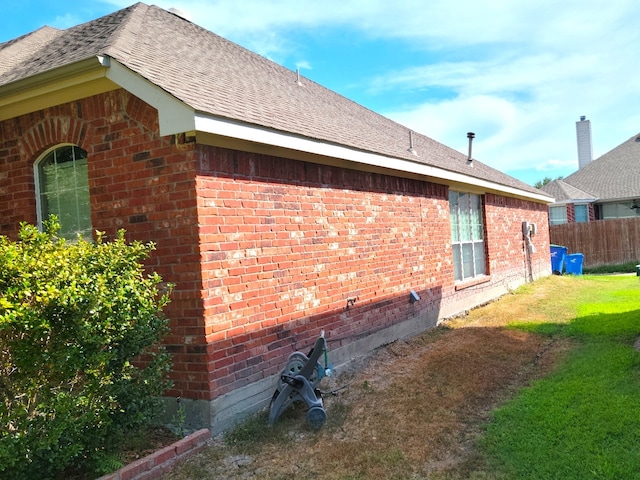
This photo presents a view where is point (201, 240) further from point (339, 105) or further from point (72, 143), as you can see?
point (339, 105)

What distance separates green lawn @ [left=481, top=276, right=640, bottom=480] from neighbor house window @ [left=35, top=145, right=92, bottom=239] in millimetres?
4664

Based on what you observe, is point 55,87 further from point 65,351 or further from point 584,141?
point 584,141

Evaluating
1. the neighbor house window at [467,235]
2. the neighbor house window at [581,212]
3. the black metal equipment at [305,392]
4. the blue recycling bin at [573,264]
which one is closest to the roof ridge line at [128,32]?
the black metal equipment at [305,392]

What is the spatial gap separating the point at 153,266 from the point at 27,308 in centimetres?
174

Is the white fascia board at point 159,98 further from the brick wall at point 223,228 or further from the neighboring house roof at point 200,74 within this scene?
the brick wall at point 223,228

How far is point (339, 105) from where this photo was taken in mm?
10656

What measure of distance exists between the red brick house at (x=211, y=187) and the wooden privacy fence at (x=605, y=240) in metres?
17.8

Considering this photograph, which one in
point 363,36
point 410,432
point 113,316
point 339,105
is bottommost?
point 410,432

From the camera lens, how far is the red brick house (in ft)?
15.6

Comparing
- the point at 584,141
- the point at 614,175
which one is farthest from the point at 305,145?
the point at 584,141

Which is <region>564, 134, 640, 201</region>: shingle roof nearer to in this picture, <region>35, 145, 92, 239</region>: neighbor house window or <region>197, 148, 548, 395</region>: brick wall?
<region>197, 148, 548, 395</region>: brick wall

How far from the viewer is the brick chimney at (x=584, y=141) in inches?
1431

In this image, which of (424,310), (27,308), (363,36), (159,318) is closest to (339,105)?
(363,36)

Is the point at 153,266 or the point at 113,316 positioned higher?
the point at 153,266
